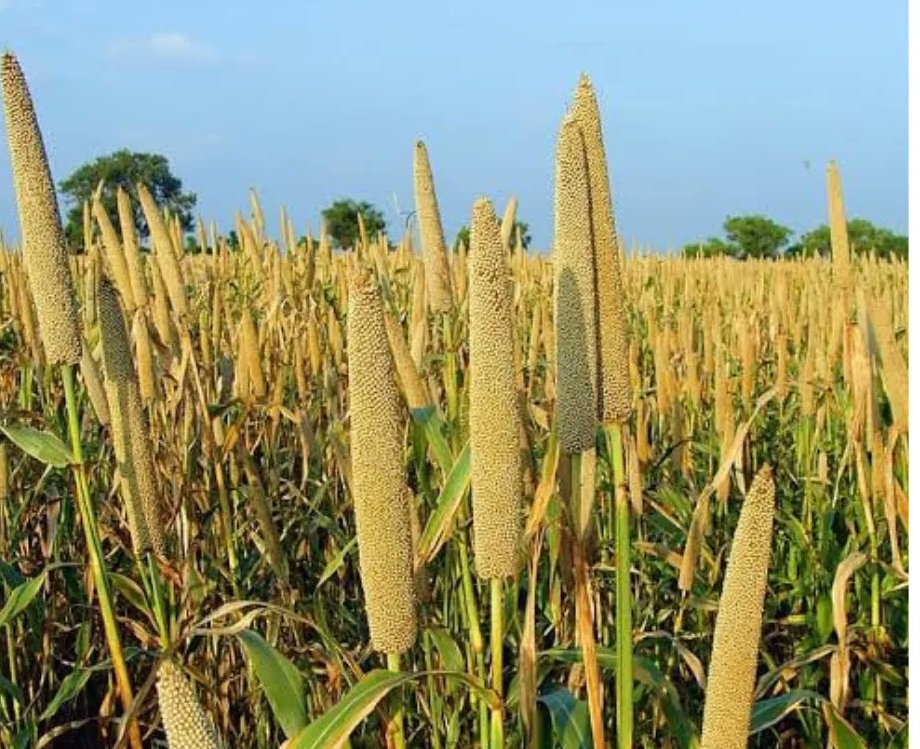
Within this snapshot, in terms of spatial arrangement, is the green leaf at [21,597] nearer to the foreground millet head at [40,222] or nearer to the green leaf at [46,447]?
the green leaf at [46,447]

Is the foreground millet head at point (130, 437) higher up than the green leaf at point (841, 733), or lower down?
higher up

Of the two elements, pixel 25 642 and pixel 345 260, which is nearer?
pixel 25 642

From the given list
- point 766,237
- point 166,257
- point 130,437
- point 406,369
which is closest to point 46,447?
point 130,437

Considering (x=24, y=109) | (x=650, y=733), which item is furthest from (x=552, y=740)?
(x=24, y=109)

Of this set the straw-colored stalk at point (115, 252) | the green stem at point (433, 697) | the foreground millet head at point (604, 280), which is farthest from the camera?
the straw-colored stalk at point (115, 252)

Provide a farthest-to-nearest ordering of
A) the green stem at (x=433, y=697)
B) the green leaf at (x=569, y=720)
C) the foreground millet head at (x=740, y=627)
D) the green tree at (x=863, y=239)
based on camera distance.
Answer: the green tree at (x=863, y=239), the green stem at (x=433, y=697), the green leaf at (x=569, y=720), the foreground millet head at (x=740, y=627)

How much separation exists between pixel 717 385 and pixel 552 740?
1.34 m

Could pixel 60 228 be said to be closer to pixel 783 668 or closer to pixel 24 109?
pixel 24 109

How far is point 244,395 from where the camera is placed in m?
2.58

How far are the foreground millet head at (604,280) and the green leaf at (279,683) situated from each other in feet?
1.43

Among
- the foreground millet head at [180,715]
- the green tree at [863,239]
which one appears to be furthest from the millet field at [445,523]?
the green tree at [863,239]

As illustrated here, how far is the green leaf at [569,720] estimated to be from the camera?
4.42ft

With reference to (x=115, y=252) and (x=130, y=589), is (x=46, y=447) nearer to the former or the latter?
(x=130, y=589)

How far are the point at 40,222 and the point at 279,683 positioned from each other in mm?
697
